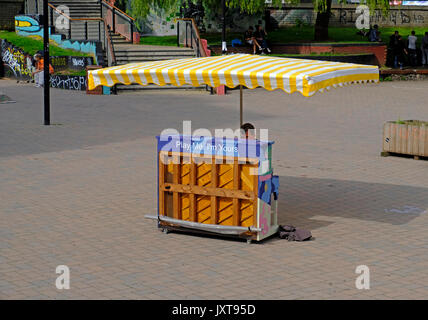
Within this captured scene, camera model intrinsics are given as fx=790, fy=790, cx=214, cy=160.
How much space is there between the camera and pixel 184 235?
11.1m

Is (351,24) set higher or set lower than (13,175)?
higher

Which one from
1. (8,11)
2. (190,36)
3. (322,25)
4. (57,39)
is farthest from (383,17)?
(57,39)

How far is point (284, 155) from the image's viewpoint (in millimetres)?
16984

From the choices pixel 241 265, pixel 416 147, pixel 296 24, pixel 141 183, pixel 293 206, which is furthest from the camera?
pixel 296 24

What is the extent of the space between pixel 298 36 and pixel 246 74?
34.0m

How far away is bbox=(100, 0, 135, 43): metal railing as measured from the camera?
37719mm

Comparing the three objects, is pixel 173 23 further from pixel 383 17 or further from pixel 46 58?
pixel 46 58

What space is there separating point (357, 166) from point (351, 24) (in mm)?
38059

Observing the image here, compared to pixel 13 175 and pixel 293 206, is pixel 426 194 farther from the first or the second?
pixel 13 175

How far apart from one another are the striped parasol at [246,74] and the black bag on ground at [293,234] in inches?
76.6

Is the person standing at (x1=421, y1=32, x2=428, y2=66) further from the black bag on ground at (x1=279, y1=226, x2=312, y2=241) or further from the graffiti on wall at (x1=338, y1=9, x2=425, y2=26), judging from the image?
the black bag on ground at (x1=279, y1=226, x2=312, y2=241)

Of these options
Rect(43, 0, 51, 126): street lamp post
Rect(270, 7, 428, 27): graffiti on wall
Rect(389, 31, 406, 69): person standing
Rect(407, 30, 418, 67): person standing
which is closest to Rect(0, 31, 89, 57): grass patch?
Rect(43, 0, 51, 126): street lamp post

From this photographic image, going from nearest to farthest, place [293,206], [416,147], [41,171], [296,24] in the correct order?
1. [293,206]
2. [41,171]
3. [416,147]
4. [296,24]

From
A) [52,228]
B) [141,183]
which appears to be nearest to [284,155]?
[141,183]
